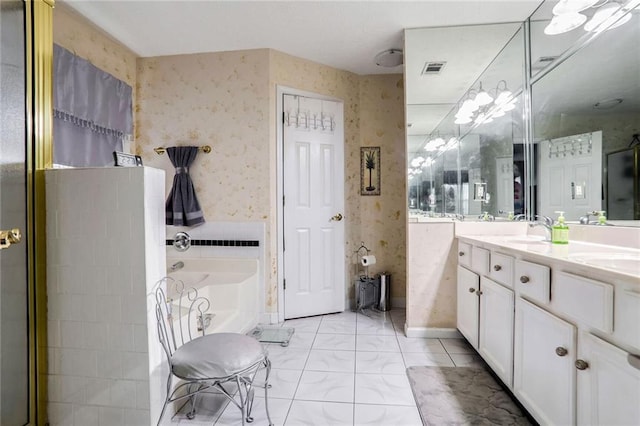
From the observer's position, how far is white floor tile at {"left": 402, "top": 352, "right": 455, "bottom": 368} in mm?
1999

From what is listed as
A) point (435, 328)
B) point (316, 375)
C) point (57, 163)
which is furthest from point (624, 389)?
point (57, 163)

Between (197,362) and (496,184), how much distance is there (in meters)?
2.42

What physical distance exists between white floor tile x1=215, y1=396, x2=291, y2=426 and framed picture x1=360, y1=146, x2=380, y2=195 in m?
2.24

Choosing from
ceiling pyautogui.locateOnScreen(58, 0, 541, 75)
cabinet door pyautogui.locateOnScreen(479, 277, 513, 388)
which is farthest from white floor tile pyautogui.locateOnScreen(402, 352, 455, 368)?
ceiling pyautogui.locateOnScreen(58, 0, 541, 75)

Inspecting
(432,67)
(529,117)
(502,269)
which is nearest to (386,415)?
(502,269)

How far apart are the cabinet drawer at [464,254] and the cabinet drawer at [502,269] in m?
0.35

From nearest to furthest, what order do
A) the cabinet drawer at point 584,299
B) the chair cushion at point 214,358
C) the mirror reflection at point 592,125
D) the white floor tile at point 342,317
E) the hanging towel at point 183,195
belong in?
1. the cabinet drawer at point 584,299
2. the chair cushion at point 214,358
3. the mirror reflection at point 592,125
4. the hanging towel at point 183,195
5. the white floor tile at point 342,317

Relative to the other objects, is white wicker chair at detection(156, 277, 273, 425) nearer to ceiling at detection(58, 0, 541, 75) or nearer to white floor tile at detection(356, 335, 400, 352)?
white floor tile at detection(356, 335, 400, 352)

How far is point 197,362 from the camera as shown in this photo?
1257 millimetres

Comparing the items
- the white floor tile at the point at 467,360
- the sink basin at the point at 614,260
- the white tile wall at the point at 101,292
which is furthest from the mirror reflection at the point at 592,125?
the white tile wall at the point at 101,292

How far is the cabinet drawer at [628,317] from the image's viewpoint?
0.84 metres

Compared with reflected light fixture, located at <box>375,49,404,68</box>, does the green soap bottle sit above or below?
below

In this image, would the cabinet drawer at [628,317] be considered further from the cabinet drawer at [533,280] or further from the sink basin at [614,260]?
the cabinet drawer at [533,280]

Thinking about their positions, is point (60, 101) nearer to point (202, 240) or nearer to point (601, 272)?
point (202, 240)
